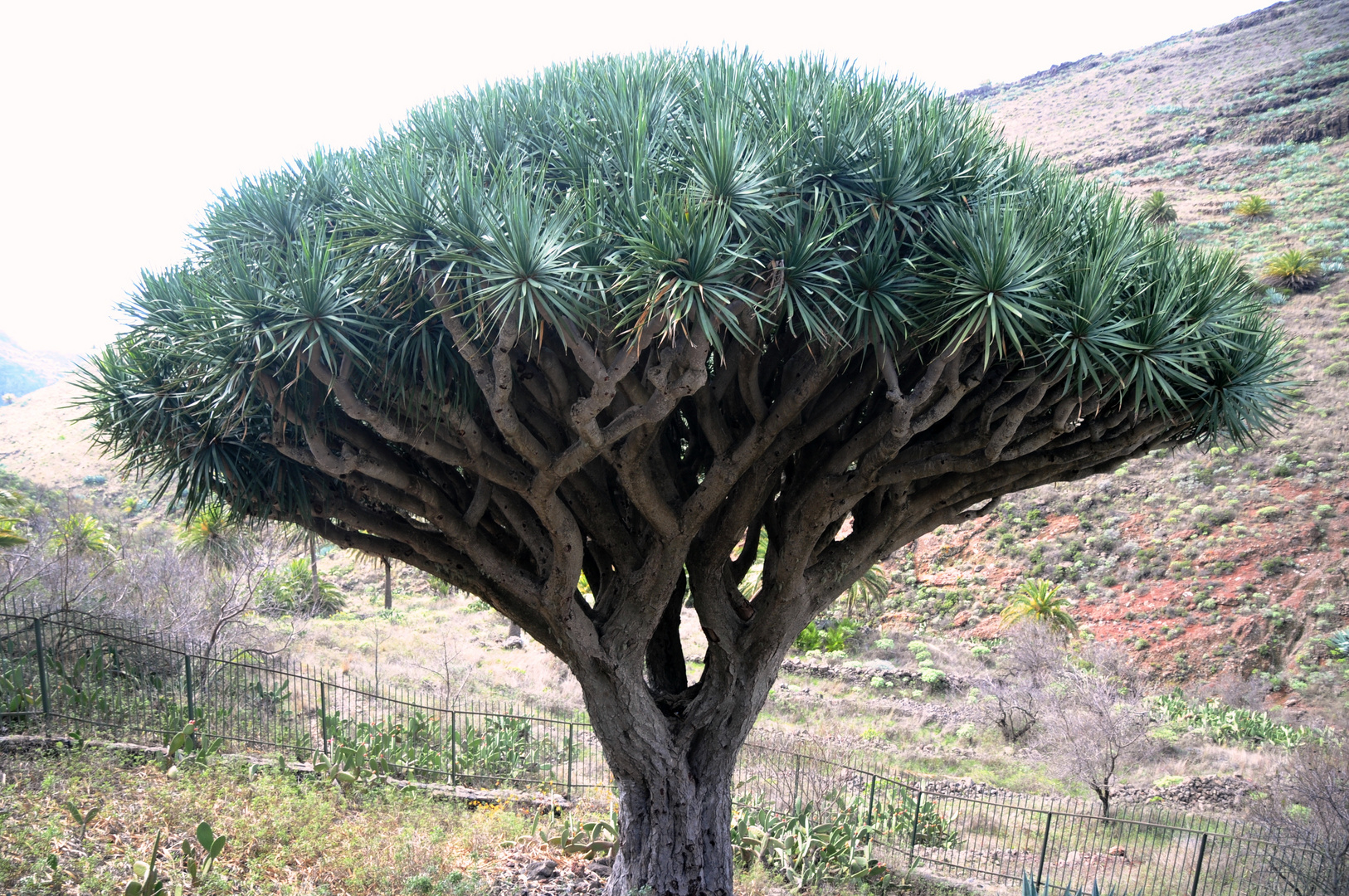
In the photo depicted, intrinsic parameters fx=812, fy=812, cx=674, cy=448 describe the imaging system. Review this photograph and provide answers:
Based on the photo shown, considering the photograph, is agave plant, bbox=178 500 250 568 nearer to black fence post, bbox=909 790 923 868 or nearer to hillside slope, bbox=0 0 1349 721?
hillside slope, bbox=0 0 1349 721

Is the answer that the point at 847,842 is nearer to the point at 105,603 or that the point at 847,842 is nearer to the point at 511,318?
the point at 511,318

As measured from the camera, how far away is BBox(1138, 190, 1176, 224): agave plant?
644 cm

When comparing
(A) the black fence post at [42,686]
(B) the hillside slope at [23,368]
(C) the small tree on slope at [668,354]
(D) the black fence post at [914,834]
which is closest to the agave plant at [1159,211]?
(C) the small tree on slope at [668,354]

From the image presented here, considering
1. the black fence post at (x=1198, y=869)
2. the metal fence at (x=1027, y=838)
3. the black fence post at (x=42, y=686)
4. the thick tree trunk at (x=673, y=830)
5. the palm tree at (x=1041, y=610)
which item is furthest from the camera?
the palm tree at (x=1041, y=610)

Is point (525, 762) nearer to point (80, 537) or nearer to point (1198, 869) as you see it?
point (1198, 869)

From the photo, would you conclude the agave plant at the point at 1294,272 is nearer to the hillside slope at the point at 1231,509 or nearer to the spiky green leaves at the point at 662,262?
the hillside slope at the point at 1231,509

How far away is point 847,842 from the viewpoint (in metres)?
9.23

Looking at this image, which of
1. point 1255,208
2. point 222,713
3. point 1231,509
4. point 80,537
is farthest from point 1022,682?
point 1255,208

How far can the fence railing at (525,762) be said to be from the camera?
32.2 feet

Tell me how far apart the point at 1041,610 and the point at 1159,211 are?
10585mm

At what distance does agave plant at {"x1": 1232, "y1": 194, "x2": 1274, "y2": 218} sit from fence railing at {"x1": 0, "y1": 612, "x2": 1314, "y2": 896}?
93.8ft

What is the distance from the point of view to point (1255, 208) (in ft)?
107

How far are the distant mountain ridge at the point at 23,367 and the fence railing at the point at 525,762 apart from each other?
74506mm

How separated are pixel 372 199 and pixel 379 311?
70 cm
